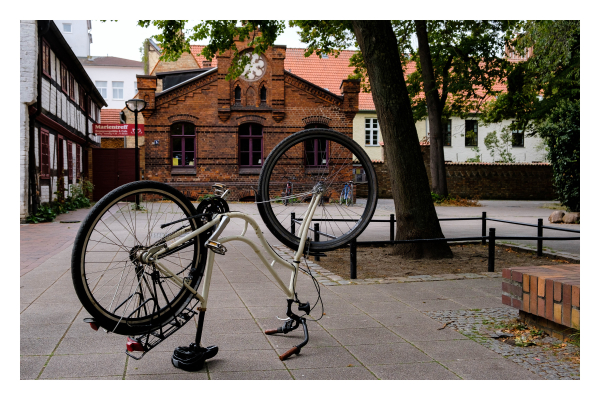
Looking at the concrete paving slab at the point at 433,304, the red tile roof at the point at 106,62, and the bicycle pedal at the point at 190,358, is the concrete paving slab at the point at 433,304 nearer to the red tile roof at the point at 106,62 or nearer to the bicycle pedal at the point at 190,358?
the bicycle pedal at the point at 190,358

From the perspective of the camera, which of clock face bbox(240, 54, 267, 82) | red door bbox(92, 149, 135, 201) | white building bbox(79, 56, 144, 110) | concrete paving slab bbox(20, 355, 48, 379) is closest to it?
concrete paving slab bbox(20, 355, 48, 379)

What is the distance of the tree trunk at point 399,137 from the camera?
776 cm

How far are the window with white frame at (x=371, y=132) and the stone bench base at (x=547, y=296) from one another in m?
34.8

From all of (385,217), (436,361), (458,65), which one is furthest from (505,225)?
(436,361)

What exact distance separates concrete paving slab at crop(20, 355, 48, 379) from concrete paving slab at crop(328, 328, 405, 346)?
81.7 inches

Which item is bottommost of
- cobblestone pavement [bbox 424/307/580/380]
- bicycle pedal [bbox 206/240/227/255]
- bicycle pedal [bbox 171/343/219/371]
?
cobblestone pavement [bbox 424/307/580/380]

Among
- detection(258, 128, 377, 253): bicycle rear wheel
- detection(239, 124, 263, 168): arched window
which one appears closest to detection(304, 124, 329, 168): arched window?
detection(258, 128, 377, 253): bicycle rear wheel

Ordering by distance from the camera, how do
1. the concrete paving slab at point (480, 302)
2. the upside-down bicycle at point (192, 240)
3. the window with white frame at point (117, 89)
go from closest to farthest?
the upside-down bicycle at point (192, 240) → the concrete paving slab at point (480, 302) → the window with white frame at point (117, 89)

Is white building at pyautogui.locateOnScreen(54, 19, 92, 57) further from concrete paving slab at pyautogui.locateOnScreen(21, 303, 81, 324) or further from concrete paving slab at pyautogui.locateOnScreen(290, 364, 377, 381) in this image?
concrete paving slab at pyautogui.locateOnScreen(290, 364, 377, 381)

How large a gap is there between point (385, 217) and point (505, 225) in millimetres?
3719

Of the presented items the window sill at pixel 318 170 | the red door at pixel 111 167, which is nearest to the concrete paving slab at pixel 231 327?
the window sill at pixel 318 170

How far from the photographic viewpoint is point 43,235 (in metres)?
11.9

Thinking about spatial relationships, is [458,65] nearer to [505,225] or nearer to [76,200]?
[505,225]

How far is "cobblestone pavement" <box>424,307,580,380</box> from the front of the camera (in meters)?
3.48
